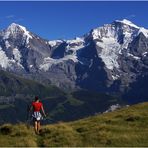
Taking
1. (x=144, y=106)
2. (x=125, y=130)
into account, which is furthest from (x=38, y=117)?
(x=144, y=106)

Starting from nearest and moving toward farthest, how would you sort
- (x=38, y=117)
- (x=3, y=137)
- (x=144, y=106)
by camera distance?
(x=3, y=137), (x=38, y=117), (x=144, y=106)

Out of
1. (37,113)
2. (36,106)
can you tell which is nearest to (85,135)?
(37,113)

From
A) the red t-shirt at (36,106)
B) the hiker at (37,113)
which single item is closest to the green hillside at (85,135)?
the hiker at (37,113)

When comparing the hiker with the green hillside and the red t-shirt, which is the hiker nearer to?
the red t-shirt

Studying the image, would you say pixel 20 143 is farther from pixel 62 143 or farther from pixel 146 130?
pixel 146 130

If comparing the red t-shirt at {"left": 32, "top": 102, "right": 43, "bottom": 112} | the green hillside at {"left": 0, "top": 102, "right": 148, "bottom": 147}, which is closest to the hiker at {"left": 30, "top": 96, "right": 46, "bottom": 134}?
the red t-shirt at {"left": 32, "top": 102, "right": 43, "bottom": 112}

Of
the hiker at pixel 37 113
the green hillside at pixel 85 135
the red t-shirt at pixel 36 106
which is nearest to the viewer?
the green hillside at pixel 85 135

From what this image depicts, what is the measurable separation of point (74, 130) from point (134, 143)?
922cm

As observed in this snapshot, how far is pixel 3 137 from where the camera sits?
42875 mm

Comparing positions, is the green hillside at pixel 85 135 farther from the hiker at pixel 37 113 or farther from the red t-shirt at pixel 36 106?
the red t-shirt at pixel 36 106

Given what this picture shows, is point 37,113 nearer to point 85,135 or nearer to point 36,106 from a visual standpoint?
point 36,106

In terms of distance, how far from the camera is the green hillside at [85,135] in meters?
40.1

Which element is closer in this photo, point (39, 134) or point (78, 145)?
point (78, 145)

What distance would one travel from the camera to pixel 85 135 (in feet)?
141
